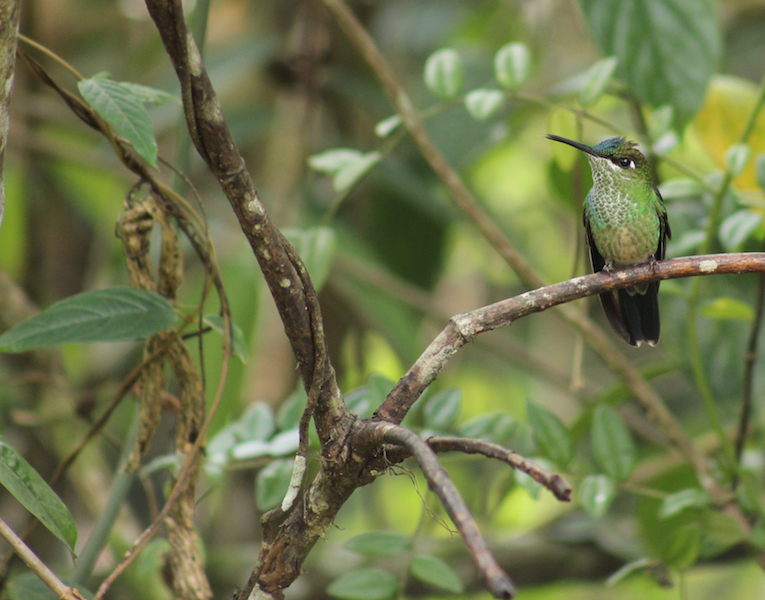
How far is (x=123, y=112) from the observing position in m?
0.99

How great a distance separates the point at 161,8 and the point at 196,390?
2.27 feet

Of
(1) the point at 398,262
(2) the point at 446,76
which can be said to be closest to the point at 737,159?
(2) the point at 446,76

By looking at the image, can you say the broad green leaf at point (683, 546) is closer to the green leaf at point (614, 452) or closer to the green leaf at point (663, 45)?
the green leaf at point (614, 452)

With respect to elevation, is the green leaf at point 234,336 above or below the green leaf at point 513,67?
below

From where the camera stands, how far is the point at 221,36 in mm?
3705

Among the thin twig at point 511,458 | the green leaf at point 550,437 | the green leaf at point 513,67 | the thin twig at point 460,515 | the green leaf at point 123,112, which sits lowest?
the green leaf at point 550,437

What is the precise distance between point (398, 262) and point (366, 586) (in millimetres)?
1922

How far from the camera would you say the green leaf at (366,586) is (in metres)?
1.42

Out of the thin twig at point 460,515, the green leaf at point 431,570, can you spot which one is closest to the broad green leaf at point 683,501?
the green leaf at point 431,570

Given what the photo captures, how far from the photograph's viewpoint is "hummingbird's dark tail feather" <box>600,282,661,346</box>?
170 centimetres

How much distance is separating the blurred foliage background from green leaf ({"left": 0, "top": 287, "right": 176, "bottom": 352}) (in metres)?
0.27

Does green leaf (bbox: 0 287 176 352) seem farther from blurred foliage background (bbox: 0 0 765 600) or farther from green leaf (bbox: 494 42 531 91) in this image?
green leaf (bbox: 494 42 531 91)

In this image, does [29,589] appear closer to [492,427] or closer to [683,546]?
[492,427]

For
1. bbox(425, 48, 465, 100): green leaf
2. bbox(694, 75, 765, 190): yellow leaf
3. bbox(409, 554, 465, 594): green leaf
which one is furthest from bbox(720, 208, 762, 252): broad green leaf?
bbox(409, 554, 465, 594): green leaf
